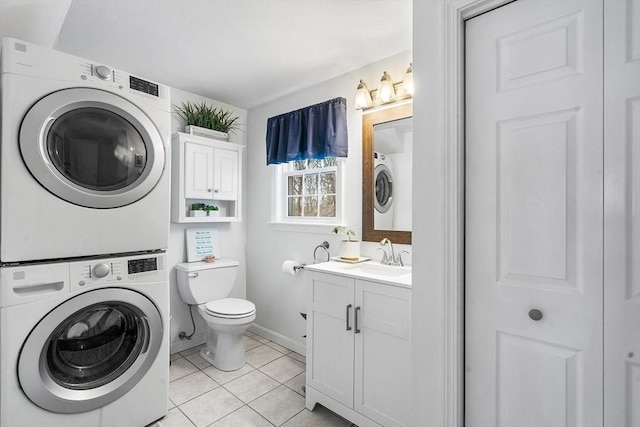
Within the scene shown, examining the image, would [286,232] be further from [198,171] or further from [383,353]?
[383,353]

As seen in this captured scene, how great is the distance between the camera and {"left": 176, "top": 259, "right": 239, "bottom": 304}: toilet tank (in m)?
2.61

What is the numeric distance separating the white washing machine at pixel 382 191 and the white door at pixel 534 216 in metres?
1.07

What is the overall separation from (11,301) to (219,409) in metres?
1.31

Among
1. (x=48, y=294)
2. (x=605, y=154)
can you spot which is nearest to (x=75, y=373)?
(x=48, y=294)

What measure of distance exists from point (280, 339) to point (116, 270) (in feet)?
5.88

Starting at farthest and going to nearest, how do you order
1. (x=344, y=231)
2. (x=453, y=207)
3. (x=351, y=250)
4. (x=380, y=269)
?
(x=344, y=231), (x=351, y=250), (x=380, y=269), (x=453, y=207)

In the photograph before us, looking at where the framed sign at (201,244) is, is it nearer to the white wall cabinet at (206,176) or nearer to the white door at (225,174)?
the white wall cabinet at (206,176)

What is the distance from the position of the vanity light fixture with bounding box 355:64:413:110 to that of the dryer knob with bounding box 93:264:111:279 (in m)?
1.92

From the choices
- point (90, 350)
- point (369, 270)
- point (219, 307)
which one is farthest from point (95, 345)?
point (369, 270)

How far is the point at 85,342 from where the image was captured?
1.56 m

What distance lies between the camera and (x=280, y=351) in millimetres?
2811

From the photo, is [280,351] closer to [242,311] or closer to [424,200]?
[242,311]

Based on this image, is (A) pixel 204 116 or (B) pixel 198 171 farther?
(A) pixel 204 116

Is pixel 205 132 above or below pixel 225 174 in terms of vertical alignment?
above
